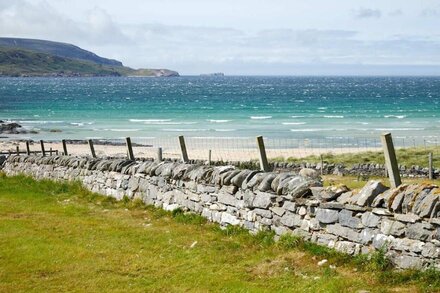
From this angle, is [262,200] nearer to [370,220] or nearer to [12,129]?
[370,220]

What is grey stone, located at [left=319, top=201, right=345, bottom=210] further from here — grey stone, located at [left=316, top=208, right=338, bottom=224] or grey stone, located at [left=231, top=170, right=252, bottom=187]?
grey stone, located at [left=231, top=170, right=252, bottom=187]

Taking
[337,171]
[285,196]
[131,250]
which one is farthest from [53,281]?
[337,171]

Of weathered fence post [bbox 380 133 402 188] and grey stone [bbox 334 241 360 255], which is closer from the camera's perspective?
grey stone [bbox 334 241 360 255]

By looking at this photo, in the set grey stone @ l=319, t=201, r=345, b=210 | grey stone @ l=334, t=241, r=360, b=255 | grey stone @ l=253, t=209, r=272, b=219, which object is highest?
grey stone @ l=319, t=201, r=345, b=210

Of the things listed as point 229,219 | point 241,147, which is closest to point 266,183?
point 229,219

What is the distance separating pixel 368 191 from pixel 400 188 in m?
0.55

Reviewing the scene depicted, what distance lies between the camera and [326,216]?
10.4 meters

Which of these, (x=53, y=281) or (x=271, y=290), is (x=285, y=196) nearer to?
(x=271, y=290)

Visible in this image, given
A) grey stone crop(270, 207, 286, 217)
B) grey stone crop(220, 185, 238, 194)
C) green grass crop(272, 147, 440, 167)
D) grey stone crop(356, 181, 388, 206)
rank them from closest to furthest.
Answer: grey stone crop(356, 181, 388, 206) < grey stone crop(270, 207, 286, 217) < grey stone crop(220, 185, 238, 194) < green grass crop(272, 147, 440, 167)

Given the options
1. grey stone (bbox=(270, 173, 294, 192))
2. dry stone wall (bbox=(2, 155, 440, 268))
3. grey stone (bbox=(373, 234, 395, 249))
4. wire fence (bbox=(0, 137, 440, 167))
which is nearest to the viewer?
dry stone wall (bbox=(2, 155, 440, 268))

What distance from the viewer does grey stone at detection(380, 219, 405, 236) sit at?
29.6ft

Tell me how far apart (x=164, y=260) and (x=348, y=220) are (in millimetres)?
3264

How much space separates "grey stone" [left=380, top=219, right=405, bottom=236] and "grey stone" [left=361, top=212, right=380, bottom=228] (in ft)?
0.38

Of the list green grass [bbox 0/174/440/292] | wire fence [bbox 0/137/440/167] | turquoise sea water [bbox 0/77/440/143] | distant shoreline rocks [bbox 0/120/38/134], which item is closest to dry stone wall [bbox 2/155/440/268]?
green grass [bbox 0/174/440/292]
